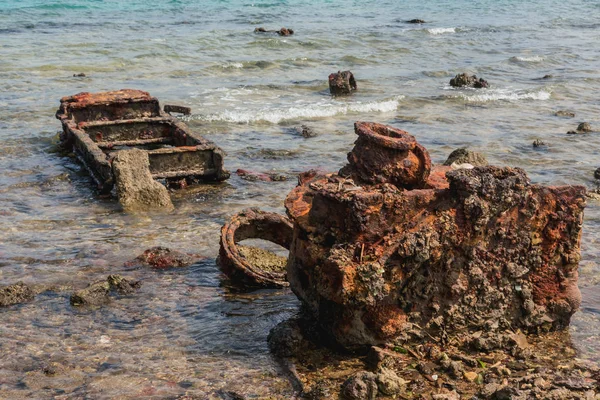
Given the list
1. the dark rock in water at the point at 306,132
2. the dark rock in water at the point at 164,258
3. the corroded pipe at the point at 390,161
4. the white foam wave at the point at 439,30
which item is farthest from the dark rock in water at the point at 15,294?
the white foam wave at the point at 439,30

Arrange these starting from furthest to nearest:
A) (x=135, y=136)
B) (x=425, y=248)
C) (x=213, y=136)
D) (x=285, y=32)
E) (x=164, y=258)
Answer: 1. (x=285, y=32)
2. (x=213, y=136)
3. (x=135, y=136)
4. (x=164, y=258)
5. (x=425, y=248)

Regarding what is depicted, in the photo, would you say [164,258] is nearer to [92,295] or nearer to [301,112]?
[92,295]

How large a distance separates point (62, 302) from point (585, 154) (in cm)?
866

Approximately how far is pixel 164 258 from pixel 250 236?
87cm

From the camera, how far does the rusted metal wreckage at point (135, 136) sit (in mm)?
9852

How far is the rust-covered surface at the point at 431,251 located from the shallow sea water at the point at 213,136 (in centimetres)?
57

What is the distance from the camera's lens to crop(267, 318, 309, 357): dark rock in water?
5.28 meters

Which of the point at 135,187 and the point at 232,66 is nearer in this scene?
the point at 135,187

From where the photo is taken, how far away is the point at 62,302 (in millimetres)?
6250

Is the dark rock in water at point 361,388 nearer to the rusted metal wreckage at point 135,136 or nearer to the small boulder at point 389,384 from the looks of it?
the small boulder at point 389,384

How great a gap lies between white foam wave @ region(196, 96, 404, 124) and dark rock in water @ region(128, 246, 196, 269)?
7161mm

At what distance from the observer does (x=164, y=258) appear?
7156 mm

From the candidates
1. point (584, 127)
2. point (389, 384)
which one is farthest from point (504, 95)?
point (389, 384)

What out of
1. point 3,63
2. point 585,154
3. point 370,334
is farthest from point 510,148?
point 3,63
